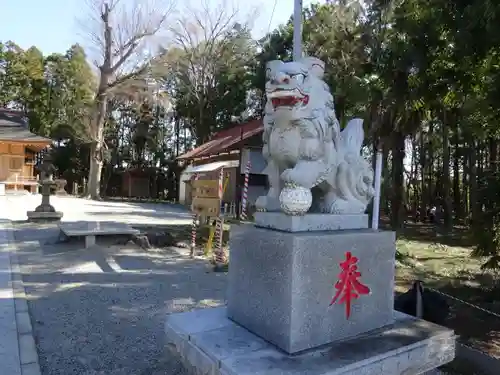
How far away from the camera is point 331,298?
2.64 metres

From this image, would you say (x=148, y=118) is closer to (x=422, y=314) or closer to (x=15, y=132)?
(x=15, y=132)

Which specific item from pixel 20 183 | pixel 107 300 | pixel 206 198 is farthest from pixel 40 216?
pixel 20 183

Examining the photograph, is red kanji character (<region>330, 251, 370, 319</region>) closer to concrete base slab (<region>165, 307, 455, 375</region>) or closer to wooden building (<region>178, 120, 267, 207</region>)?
concrete base slab (<region>165, 307, 455, 375</region>)

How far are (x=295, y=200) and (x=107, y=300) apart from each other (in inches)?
136

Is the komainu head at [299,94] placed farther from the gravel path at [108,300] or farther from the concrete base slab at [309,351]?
the gravel path at [108,300]

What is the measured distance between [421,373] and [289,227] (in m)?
1.49

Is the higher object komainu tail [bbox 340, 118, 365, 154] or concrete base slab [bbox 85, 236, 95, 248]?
komainu tail [bbox 340, 118, 365, 154]

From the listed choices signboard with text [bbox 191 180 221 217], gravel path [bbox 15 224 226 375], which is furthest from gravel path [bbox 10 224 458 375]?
signboard with text [bbox 191 180 221 217]

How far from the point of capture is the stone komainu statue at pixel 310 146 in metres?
2.70

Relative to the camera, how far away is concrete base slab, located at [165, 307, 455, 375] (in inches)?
90.9


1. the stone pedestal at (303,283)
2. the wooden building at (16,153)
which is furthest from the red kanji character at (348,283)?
the wooden building at (16,153)

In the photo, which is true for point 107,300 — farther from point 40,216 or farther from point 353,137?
point 40,216

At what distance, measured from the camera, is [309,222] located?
274 centimetres

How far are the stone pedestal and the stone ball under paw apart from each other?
0.56ft
